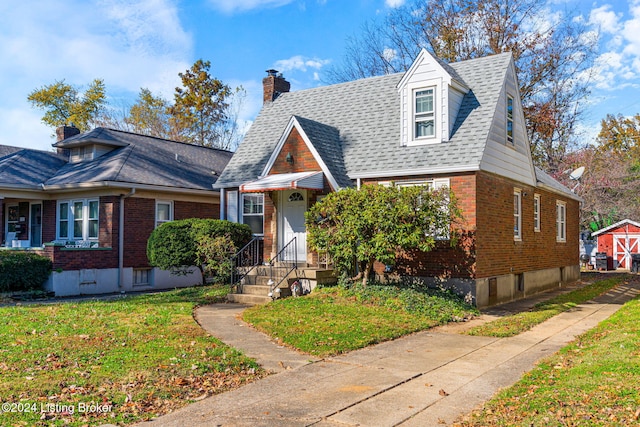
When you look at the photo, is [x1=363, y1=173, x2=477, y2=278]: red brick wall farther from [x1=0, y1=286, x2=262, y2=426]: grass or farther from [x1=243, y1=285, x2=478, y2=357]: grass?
[x1=0, y1=286, x2=262, y2=426]: grass

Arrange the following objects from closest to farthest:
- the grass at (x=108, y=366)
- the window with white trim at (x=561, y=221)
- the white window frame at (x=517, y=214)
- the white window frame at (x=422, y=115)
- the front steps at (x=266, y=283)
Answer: the grass at (x=108, y=366), the front steps at (x=266, y=283), the white window frame at (x=422, y=115), the white window frame at (x=517, y=214), the window with white trim at (x=561, y=221)

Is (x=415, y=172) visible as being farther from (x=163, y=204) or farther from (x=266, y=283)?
(x=163, y=204)

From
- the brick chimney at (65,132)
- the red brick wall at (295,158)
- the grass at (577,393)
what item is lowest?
the grass at (577,393)

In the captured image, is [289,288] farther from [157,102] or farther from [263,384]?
[157,102]

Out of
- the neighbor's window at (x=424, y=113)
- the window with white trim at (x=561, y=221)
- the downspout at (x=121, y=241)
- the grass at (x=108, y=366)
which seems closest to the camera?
the grass at (x=108, y=366)

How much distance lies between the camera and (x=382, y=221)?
42.5 ft

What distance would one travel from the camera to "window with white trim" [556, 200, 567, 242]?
21.8m

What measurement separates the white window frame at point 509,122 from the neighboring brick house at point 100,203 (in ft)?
36.8

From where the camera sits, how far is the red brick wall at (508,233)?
47.5 ft

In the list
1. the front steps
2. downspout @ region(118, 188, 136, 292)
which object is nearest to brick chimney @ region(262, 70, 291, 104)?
downspout @ region(118, 188, 136, 292)

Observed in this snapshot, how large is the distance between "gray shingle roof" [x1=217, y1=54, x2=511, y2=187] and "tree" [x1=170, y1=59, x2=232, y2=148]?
63.7 feet

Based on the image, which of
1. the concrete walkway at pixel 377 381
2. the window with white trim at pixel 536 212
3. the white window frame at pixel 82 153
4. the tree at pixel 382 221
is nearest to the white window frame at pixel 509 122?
the window with white trim at pixel 536 212

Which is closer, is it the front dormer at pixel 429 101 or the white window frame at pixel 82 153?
the front dormer at pixel 429 101

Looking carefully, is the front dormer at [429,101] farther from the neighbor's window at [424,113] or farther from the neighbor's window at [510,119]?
the neighbor's window at [510,119]
